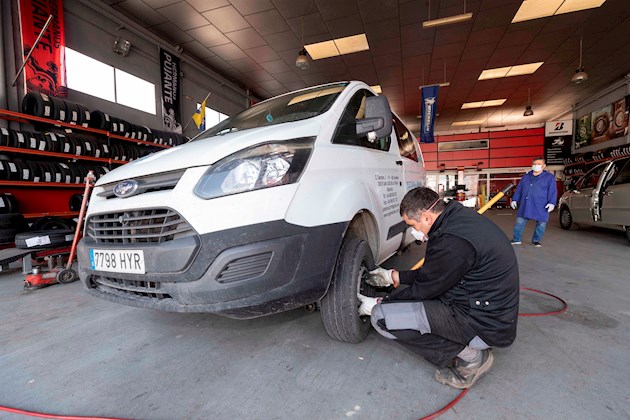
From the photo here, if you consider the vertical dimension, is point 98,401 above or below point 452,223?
below

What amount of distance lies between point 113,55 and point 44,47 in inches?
61.4

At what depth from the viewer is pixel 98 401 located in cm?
131

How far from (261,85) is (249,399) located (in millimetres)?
10955

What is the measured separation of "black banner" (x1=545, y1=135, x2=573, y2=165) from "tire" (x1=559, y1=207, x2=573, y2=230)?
11.4m

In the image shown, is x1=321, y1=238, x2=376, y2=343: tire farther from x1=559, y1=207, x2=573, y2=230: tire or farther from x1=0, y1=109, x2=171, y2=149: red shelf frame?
x1=559, y1=207, x2=573, y2=230: tire

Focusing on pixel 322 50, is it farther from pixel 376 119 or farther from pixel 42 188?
pixel 376 119

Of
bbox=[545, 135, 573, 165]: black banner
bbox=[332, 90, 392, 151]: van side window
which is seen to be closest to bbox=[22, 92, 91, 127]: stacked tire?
bbox=[332, 90, 392, 151]: van side window

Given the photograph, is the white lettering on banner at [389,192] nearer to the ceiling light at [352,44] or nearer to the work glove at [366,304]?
the work glove at [366,304]

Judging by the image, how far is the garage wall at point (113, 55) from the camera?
194 inches

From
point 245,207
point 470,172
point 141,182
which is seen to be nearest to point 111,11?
point 141,182

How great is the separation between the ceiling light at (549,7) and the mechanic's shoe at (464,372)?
7986 millimetres

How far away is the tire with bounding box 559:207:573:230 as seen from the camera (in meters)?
6.79

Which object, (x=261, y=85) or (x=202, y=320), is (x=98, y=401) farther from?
(x=261, y=85)

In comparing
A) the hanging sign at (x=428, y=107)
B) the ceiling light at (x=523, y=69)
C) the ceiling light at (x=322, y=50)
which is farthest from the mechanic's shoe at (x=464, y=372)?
the ceiling light at (x=523, y=69)
